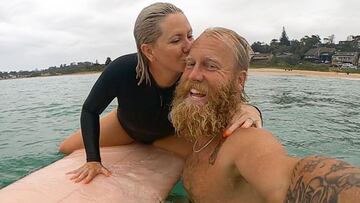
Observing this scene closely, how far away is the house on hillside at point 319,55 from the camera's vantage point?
89.0 m

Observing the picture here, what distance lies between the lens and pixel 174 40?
329cm

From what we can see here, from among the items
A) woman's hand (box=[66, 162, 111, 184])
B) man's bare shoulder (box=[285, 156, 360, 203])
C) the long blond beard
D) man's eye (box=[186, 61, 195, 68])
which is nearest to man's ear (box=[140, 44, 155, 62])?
man's eye (box=[186, 61, 195, 68])

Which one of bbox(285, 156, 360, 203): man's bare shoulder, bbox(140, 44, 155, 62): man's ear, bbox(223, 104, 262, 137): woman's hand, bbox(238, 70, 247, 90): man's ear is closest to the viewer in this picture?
bbox(285, 156, 360, 203): man's bare shoulder

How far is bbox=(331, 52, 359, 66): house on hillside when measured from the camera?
85250mm

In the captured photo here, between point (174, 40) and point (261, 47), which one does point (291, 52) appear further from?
point (174, 40)

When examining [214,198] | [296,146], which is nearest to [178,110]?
[214,198]

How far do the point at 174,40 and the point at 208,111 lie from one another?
2.84ft

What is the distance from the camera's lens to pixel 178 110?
283 centimetres

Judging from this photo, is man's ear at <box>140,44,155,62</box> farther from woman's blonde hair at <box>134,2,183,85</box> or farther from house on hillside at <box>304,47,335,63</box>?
house on hillside at <box>304,47,335,63</box>

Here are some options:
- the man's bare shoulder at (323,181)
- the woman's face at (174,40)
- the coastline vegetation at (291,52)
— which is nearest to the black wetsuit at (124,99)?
the woman's face at (174,40)

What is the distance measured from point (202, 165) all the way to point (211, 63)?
729 mm

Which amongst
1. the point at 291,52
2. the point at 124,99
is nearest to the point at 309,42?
the point at 291,52

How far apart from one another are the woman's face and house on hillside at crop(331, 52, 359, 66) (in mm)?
86406

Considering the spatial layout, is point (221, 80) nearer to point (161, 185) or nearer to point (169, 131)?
point (161, 185)
